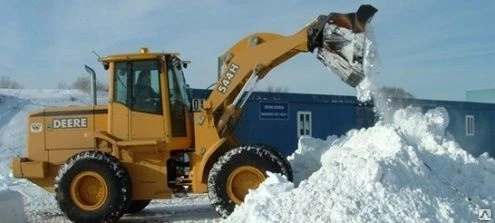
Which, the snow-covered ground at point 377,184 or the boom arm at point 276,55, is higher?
the boom arm at point 276,55

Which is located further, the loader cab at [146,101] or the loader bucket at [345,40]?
the loader cab at [146,101]

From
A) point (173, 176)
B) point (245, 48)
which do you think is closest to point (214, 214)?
point (173, 176)

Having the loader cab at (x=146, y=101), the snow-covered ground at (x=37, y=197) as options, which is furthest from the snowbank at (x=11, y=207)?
the loader cab at (x=146, y=101)

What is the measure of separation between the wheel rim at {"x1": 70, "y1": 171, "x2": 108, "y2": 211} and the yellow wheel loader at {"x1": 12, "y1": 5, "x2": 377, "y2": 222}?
0.02 metres

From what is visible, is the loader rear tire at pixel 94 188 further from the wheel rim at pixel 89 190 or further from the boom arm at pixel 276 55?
the boom arm at pixel 276 55

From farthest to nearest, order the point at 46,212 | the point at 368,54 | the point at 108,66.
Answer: the point at 46,212 < the point at 108,66 < the point at 368,54

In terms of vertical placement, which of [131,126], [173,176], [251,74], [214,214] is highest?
[251,74]

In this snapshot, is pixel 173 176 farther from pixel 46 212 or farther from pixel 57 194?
pixel 46 212

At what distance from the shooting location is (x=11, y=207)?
8.81 metres

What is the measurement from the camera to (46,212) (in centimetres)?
1145

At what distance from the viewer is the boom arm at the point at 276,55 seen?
31.3 feet

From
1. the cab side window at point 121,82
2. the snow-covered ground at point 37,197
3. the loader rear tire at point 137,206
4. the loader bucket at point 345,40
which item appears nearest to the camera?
the loader bucket at point 345,40

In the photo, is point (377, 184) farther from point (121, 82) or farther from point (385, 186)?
point (121, 82)

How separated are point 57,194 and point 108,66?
6.92 ft
